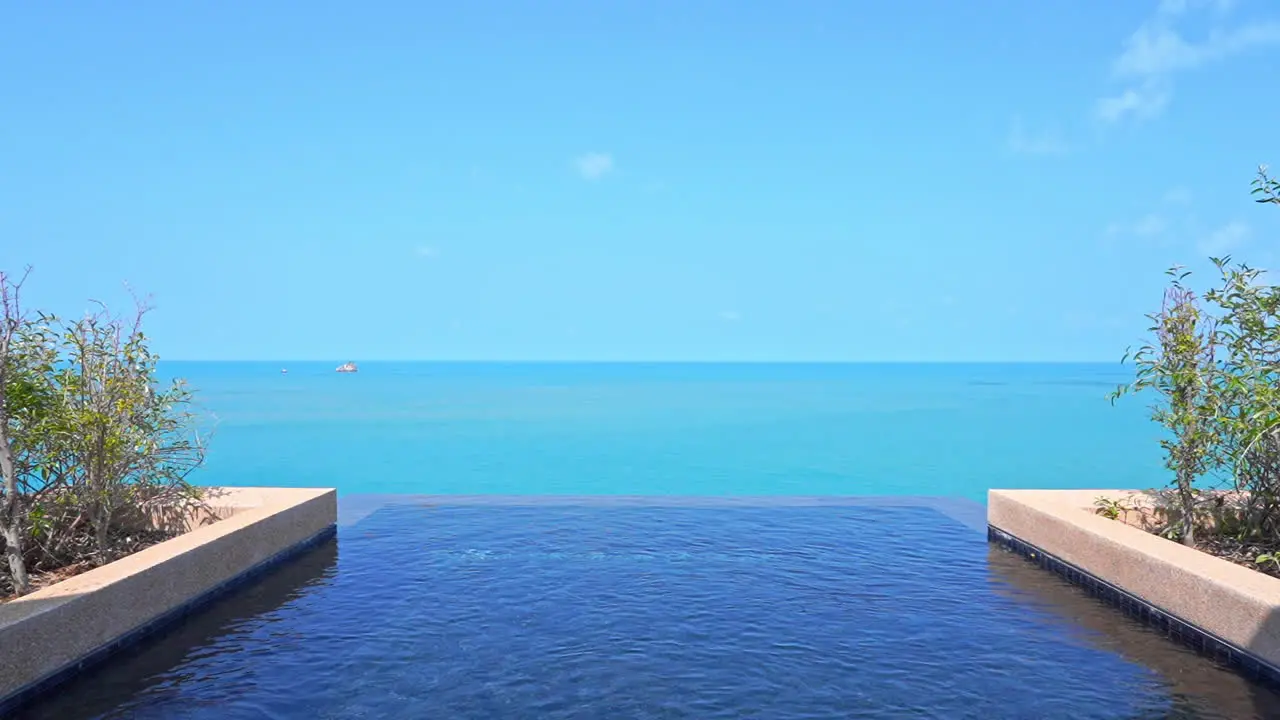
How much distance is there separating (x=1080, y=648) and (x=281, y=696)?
19.5 ft

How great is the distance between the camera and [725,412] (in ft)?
160

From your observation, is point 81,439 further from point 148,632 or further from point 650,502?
point 650,502

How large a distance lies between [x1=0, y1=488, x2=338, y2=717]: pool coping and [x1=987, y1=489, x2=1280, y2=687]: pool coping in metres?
8.28

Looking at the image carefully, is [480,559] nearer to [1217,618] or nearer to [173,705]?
[173,705]

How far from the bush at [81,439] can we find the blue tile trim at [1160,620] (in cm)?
922

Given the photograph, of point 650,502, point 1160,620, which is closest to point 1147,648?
point 1160,620

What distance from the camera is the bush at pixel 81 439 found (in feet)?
27.5

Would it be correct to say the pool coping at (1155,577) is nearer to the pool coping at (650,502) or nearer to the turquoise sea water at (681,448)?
the pool coping at (650,502)

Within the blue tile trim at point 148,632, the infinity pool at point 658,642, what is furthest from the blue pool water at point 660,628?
the blue tile trim at point 148,632

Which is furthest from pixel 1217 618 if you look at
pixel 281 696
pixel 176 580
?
pixel 176 580

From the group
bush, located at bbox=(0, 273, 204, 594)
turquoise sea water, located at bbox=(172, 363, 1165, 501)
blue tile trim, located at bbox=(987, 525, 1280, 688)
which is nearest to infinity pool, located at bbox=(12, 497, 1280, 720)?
blue tile trim, located at bbox=(987, 525, 1280, 688)

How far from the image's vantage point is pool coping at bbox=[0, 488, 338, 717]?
598 centimetres

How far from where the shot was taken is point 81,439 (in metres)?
8.45

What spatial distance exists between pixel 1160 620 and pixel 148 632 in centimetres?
834
